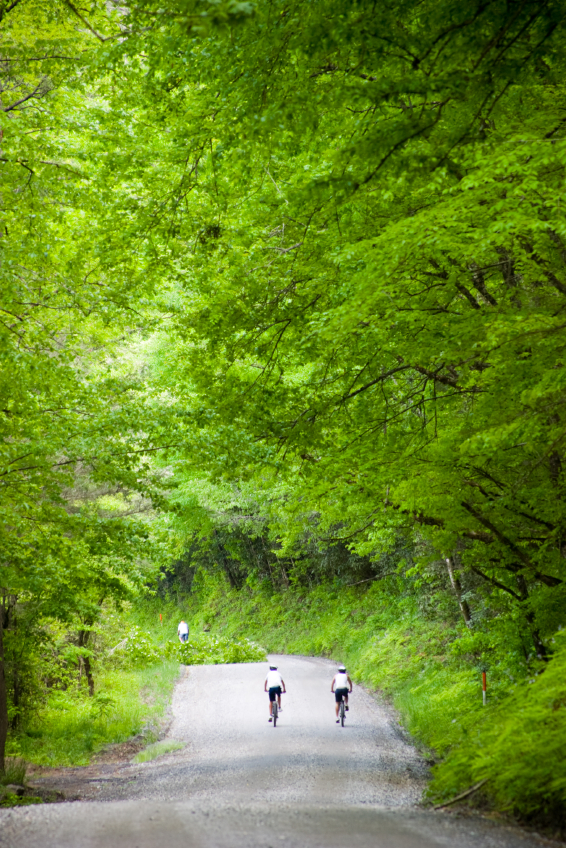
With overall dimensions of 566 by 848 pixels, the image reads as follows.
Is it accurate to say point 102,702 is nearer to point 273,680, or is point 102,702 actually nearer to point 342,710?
point 273,680

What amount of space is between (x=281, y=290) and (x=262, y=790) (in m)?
6.57

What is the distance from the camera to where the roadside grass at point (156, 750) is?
11844 millimetres

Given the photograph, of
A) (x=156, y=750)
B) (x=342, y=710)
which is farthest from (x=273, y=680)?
(x=156, y=750)

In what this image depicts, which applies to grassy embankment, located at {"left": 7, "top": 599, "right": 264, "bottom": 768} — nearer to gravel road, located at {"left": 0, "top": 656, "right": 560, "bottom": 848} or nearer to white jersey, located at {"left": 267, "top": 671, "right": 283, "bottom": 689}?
gravel road, located at {"left": 0, "top": 656, "right": 560, "bottom": 848}

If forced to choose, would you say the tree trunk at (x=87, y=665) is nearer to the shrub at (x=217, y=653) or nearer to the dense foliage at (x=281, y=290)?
the dense foliage at (x=281, y=290)

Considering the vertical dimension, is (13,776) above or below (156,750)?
above

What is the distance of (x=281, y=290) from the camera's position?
9492mm

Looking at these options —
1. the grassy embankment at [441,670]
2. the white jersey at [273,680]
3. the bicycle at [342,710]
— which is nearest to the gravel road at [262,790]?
the bicycle at [342,710]

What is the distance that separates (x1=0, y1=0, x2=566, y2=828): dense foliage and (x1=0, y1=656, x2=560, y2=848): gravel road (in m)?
0.95

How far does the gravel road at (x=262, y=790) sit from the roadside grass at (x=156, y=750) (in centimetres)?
25

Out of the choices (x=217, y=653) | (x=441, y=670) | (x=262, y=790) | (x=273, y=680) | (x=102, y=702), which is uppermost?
(x=441, y=670)

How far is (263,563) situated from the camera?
3553 centimetres

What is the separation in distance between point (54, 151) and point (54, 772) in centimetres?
1000

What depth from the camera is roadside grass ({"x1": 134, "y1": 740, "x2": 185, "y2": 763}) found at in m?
11.8
